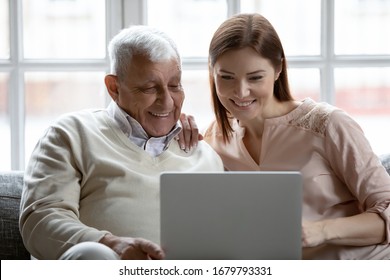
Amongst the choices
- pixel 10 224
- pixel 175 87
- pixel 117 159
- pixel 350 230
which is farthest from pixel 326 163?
pixel 10 224

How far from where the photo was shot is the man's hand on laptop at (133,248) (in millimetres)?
2025

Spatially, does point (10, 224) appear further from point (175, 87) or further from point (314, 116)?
point (314, 116)

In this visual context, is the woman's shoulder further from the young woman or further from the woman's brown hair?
the woman's brown hair

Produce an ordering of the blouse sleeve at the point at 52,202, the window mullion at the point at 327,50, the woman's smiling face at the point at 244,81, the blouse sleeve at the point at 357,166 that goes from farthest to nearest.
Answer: the window mullion at the point at 327,50
the woman's smiling face at the point at 244,81
the blouse sleeve at the point at 357,166
the blouse sleeve at the point at 52,202

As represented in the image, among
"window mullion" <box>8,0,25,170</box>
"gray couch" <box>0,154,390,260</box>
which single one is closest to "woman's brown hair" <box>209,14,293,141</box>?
"gray couch" <box>0,154,390,260</box>

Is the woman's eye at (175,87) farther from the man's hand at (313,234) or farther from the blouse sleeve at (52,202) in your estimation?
the man's hand at (313,234)

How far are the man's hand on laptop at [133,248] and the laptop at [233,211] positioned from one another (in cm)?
11

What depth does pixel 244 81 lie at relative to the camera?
2600mm

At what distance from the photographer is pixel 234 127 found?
9.24ft

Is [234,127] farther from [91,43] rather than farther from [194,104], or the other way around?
[91,43]

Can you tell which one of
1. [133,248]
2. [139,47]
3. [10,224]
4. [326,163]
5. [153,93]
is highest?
[139,47]

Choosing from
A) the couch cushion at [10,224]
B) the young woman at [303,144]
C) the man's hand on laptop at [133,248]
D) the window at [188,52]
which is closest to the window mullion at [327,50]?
the window at [188,52]

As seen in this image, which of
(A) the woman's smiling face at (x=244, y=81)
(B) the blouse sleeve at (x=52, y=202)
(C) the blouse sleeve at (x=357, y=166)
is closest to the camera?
(B) the blouse sleeve at (x=52, y=202)

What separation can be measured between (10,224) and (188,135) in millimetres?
705
